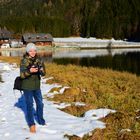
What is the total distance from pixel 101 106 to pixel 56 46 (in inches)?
6131

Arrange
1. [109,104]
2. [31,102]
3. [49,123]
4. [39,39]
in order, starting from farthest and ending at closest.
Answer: [39,39] → [109,104] → [49,123] → [31,102]

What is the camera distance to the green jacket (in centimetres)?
1102

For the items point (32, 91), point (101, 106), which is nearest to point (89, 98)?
point (101, 106)

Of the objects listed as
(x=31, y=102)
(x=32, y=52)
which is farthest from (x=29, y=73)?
(x=31, y=102)

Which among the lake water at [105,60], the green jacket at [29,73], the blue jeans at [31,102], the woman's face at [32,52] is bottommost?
the lake water at [105,60]

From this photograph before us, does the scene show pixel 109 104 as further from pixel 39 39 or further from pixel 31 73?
pixel 39 39

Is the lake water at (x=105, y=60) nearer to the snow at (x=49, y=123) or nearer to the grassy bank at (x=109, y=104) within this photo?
the grassy bank at (x=109, y=104)

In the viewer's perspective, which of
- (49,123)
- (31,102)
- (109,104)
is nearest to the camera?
(31,102)

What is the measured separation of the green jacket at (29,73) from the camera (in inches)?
434

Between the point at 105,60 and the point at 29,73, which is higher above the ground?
the point at 29,73

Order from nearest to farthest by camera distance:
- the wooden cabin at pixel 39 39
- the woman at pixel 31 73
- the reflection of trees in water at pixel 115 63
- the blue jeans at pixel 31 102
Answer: the woman at pixel 31 73 < the blue jeans at pixel 31 102 < the reflection of trees in water at pixel 115 63 < the wooden cabin at pixel 39 39

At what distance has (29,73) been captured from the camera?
11.0 meters

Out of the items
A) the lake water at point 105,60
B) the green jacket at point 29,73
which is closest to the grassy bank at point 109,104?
the green jacket at point 29,73

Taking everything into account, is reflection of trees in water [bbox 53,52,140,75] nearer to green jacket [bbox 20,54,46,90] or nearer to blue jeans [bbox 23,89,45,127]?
blue jeans [bbox 23,89,45,127]
